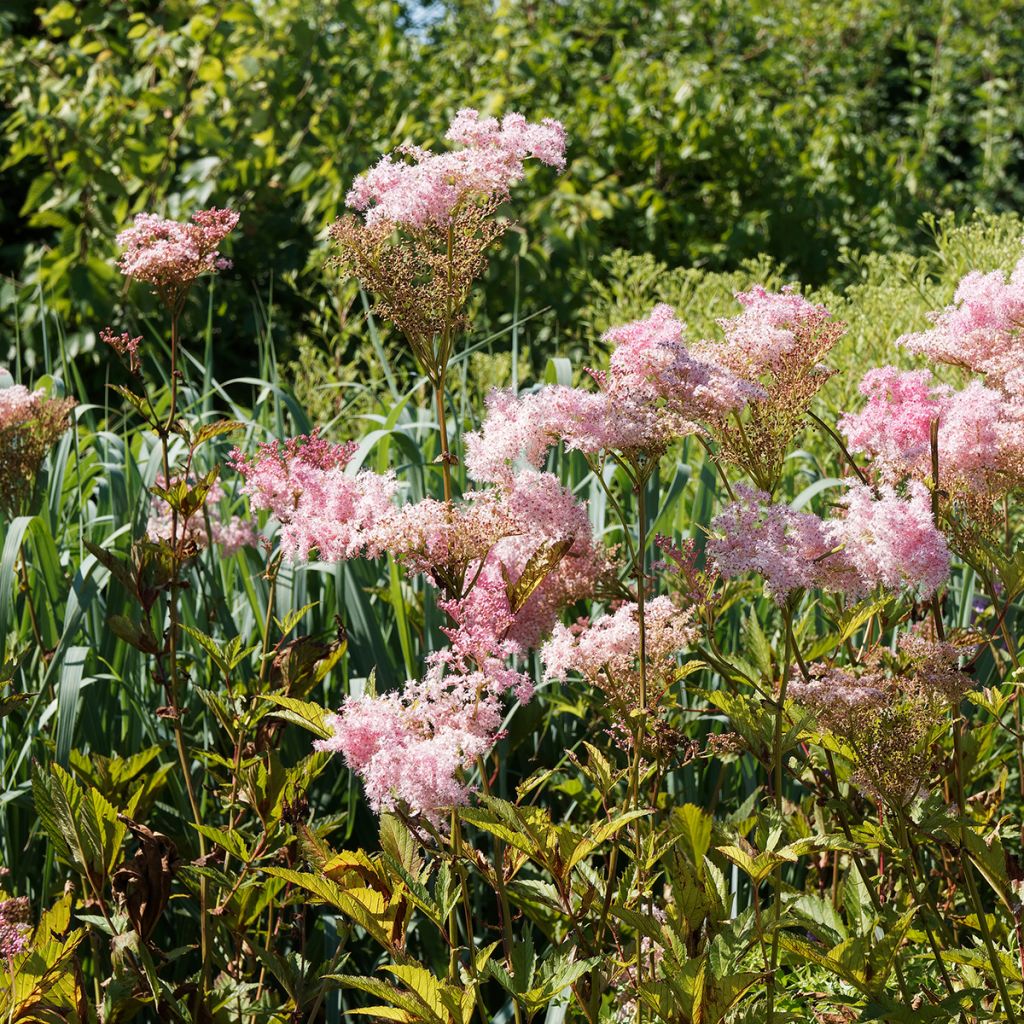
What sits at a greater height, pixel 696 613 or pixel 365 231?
pixel 365 231

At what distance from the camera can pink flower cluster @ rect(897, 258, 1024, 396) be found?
1685mm

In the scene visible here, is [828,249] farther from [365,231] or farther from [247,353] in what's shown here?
[365,231]

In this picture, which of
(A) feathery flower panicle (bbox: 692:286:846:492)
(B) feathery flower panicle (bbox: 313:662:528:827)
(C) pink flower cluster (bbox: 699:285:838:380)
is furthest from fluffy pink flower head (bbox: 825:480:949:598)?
(B) feathery flower panicle (bbox: 313:662:528:827)

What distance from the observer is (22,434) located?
2.11m

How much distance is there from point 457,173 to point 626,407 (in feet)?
1.24

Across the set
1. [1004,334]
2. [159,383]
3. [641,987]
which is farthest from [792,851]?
[159,383]

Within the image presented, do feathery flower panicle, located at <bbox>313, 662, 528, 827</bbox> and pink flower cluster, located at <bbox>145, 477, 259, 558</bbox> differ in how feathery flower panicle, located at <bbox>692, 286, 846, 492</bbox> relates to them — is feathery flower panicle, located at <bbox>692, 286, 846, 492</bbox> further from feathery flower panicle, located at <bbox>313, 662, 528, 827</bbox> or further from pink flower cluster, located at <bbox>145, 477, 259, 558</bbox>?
pink flower cluster, located at <bbox>145, 477, 259, 558</bbox>

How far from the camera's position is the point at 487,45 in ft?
25.7

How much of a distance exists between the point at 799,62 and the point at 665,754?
7810 millimetres

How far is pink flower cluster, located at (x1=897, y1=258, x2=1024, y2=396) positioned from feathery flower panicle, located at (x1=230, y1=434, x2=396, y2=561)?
0.78 m

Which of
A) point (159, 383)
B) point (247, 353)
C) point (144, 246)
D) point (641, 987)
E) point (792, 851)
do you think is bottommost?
point (247, 353)

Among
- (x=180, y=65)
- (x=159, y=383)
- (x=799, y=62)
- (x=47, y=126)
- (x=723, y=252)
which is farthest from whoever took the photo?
(x=799, y=62)

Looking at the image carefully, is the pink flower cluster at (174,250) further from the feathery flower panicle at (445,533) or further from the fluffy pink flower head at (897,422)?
the fluffy pink flower head at (897,422)

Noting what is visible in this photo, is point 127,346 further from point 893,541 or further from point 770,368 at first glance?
point 893,541
